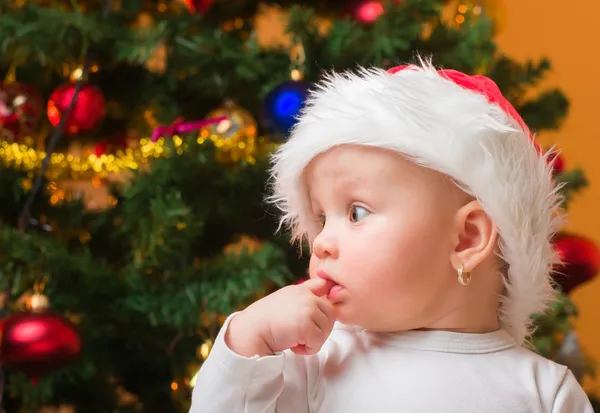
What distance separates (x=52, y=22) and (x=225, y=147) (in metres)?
0.32

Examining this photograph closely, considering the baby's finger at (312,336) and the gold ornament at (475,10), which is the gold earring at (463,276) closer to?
the baby's finger at (312,336)

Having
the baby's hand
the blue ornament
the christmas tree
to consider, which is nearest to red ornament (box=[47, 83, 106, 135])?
the christmas tree

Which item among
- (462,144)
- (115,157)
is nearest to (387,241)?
(462,144)

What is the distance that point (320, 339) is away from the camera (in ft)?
2.20

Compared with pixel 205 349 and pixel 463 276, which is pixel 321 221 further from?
pixel 205 349

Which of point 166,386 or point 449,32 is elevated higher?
point 449,32

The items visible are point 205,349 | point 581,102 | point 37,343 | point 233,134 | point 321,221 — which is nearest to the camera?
point 321,221

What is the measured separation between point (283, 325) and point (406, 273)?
12 cm

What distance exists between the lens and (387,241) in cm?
67

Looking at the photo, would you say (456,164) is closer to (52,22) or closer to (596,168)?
(52,22)

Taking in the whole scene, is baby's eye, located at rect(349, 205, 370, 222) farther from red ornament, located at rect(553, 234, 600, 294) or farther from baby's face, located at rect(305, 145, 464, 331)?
red ornament, located at rect(553, 234, 600, 294)

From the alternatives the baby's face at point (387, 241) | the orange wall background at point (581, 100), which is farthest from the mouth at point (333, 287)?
the orange wall background at point (581, 100)

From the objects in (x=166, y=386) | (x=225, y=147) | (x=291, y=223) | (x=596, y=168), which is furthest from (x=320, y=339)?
(x=596, y=168)

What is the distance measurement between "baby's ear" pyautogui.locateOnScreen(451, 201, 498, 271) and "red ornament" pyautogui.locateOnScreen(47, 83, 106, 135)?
774 mm
